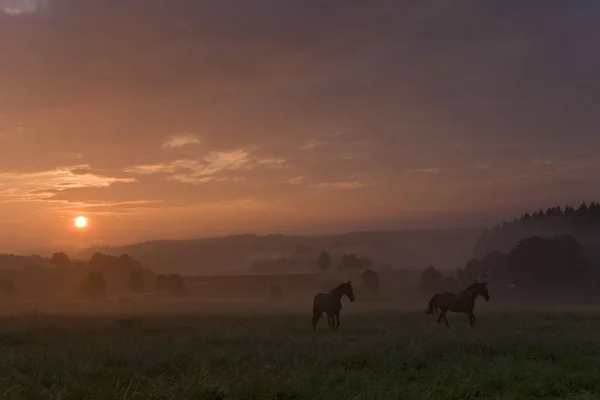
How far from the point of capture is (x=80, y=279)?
133500mm

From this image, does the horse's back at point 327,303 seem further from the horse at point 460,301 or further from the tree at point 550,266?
the tree at point 550,266

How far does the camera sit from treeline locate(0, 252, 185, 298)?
121375 mm

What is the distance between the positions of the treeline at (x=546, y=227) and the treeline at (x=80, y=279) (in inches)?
4039

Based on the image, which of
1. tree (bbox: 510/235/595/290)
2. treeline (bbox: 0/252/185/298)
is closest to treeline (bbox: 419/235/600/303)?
tree (bbox: 510/235/595/290)

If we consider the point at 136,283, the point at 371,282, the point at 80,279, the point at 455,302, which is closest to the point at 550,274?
the point at 371,282

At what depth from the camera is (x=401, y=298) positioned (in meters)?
→ 108

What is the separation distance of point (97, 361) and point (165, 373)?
2631mm

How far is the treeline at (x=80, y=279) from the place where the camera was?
12138cm

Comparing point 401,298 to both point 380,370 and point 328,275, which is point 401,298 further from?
point 380,370

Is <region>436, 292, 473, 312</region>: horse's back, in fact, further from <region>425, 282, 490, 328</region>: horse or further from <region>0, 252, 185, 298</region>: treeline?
<region>0, 252, 185, 298</region>: treeline

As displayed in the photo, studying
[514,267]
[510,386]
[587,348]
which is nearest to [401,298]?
[514,267]

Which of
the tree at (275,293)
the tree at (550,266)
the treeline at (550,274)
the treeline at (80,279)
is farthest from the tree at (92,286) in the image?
the tree at (550,266)

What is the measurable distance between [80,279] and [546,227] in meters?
138

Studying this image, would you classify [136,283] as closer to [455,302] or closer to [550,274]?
[550,274]
